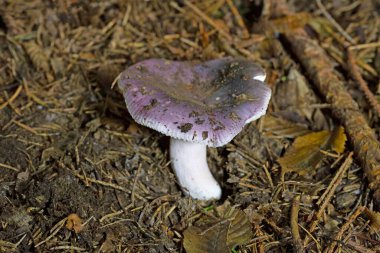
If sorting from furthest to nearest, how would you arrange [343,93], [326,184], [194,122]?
[343,93], [326,184], [194,122]

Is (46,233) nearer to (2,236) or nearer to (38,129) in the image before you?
(2,236)

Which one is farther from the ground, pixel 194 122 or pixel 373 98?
pixel 194 122

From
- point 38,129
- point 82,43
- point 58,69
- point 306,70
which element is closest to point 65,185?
point 38,129

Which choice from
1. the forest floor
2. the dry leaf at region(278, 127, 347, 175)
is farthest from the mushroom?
the dry leaf at region(278, 127, 347, 175)

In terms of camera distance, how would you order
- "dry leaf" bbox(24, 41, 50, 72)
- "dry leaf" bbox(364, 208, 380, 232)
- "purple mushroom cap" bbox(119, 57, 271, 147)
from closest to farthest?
"purple mushroom cap" bbox(119, 57, 271, 147) → "dry leaf" bbox(364, 208, 380, 232) → "dry leaf" bbox(24, 41, 50, 72)

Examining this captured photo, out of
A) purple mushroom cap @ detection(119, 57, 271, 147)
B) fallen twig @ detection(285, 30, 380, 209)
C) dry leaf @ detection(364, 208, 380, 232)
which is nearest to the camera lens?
purple mushroom cap @ detection(119, 57, 271, 147)

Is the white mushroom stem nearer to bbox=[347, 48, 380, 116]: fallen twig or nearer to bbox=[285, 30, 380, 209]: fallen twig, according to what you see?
bbox=[285, 30, 380, 209]: fallen twig

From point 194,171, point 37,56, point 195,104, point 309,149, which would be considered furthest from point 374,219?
point 37,56

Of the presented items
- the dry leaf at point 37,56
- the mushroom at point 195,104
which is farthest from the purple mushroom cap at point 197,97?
the dry leaf at point 37,56
